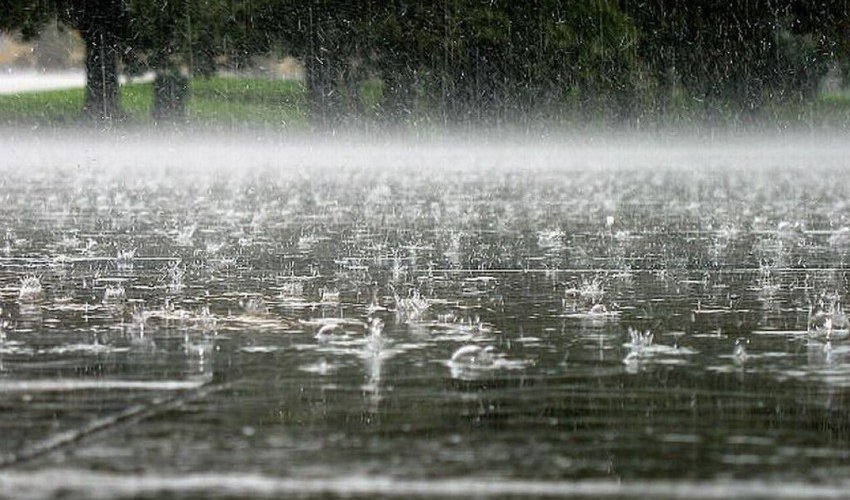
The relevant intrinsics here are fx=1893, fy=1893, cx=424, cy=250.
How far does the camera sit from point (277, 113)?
5519 centimetres

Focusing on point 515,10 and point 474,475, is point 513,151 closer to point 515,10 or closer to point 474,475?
point 515,10

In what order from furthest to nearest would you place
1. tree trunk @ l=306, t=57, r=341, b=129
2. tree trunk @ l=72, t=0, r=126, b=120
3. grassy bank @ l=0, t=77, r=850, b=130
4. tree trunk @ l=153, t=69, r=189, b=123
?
grassy bank @ l=0, t=77, r=850, b=130 < tree trunk @ l=306, t=57, r=341, b=129 < tree trunk @ l=153, t=69, r=189, b=123 < tree trunk @ l=72, t=0, r=126, b=120

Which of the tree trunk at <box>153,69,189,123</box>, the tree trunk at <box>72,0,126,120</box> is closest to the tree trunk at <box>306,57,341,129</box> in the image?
the tree trunk at <box>153,69,189,123</box>

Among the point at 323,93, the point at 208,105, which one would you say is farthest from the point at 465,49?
the point at 208,105

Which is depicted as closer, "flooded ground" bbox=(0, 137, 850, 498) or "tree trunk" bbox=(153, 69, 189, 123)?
"flooded ground" bbox=(0, 137, 850, 498)

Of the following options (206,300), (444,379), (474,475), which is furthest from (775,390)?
(206,300)

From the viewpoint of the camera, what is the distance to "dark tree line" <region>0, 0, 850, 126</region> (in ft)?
170

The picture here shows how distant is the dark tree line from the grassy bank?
1.14 feet

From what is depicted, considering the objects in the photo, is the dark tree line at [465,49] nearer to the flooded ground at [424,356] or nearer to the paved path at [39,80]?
the paved path at [39,80]

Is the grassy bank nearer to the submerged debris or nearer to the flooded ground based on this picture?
the flooded ground

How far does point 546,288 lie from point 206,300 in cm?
192

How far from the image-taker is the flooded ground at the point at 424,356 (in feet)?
15.9

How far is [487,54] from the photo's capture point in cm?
5444

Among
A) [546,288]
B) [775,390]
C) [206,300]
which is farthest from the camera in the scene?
[546,288]
